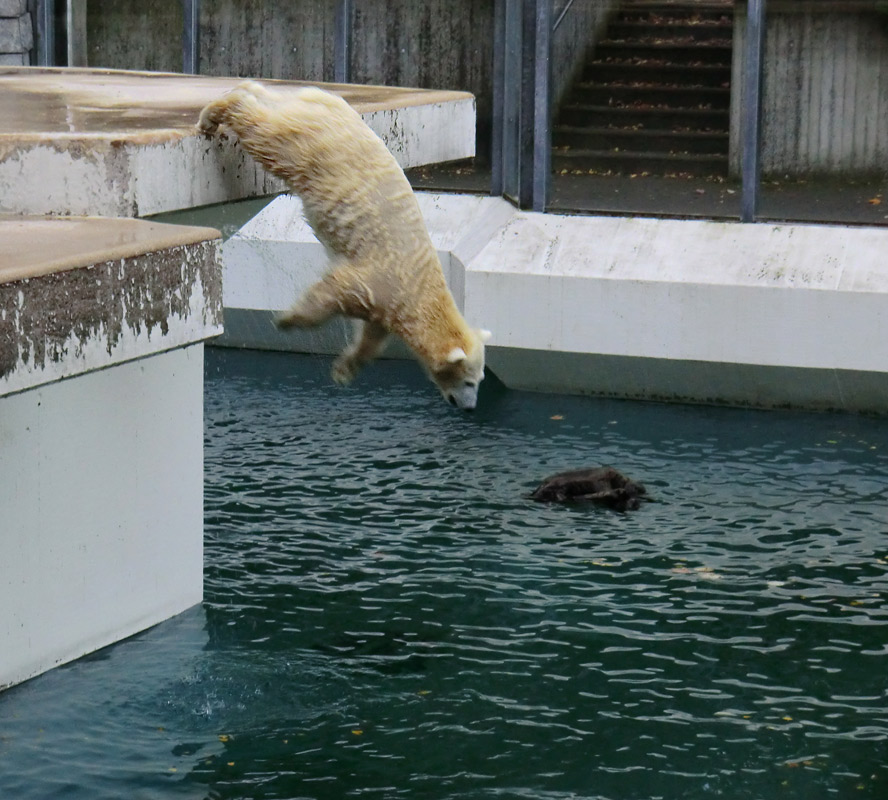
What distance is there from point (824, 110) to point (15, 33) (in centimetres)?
845

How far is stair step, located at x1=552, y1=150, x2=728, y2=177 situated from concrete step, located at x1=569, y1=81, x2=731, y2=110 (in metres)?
0.46

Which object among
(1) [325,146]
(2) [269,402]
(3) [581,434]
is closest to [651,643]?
(1) [325,146]

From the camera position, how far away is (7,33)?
16.2 meters

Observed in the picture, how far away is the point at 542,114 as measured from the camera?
1433 centimetres

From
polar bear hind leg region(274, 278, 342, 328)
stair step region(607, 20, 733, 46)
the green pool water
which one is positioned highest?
stair step region(607, 20, 733, 46)

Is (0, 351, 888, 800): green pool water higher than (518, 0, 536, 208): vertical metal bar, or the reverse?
(518, 0, 536, 208): vertical metal bar

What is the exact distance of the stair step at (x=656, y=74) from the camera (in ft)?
45.5

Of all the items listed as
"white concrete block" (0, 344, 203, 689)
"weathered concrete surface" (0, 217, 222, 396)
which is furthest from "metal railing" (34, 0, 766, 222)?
"weathered concrete surface" (0, 217, 222, 396)

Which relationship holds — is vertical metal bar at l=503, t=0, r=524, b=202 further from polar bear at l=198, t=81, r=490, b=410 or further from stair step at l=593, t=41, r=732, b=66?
polar bear at l=198, t=81, r=490, b=410

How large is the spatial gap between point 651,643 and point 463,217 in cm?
738

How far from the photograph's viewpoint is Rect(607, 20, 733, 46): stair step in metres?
13.7

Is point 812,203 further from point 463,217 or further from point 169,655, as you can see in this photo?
point 169,655

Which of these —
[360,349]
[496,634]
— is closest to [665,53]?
[360,349]

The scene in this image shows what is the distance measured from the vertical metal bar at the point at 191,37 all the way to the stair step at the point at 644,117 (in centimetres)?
402
